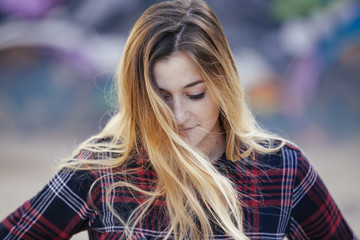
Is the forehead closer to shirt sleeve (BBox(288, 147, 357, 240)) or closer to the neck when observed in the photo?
the neck

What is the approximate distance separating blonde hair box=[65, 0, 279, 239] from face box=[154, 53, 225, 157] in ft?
0.08

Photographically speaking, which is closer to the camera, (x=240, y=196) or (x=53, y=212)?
(x=53, y=212)

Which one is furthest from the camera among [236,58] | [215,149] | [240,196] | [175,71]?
[236,58]

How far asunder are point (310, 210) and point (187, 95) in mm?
629

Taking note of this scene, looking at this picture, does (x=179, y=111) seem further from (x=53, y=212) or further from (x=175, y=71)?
(x=53, y=212)

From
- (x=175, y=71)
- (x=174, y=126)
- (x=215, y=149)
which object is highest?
(x=175, y=71)

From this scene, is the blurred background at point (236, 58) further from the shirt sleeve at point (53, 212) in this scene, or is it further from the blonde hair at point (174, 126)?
the shirt sleeve at point (53, 212)

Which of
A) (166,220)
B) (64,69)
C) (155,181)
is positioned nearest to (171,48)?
(155,181)

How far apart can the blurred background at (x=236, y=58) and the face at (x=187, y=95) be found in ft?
14.3

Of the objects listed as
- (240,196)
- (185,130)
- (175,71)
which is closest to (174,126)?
(185,130)

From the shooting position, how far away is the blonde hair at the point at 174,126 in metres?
1.62

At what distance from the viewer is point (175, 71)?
1.60m

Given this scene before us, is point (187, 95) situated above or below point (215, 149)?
above

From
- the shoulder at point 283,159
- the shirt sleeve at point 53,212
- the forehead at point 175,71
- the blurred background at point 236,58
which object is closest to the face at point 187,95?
the forehead at point 175,71
